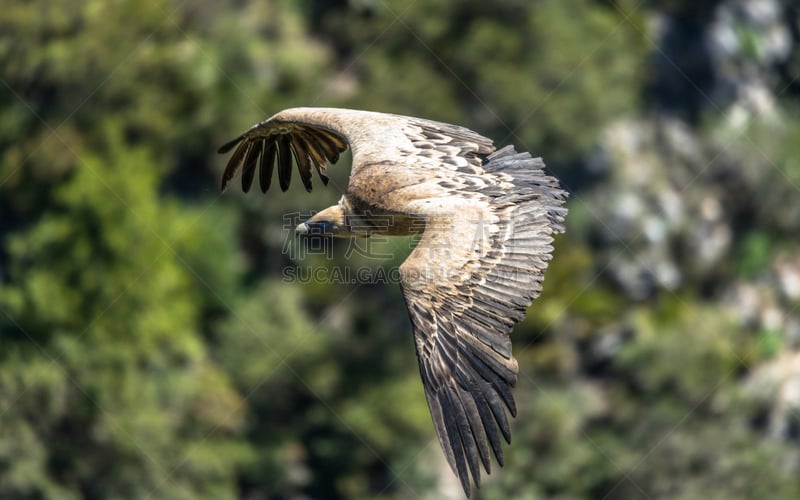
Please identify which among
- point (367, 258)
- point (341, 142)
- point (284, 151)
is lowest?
point (367, 258)

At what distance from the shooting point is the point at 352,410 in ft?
143

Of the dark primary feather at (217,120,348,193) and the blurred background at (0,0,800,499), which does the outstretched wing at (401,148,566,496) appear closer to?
the dark primary feather at (217,120,348,193)

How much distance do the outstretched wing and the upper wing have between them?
1108 millimetres

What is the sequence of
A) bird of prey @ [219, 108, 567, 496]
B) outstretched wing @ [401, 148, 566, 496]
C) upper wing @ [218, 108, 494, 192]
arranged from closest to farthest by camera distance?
outstretched wing @ [401, 148, 566, 496], bird of prey @ [219, 108, 567, 496], upper wing @ [218, 108, 494, 192]

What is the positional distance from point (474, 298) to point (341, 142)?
13.9 feet

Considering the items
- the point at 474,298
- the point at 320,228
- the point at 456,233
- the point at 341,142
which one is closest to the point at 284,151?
the point at 341,142

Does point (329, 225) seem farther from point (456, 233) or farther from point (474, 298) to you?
point (474, 298)

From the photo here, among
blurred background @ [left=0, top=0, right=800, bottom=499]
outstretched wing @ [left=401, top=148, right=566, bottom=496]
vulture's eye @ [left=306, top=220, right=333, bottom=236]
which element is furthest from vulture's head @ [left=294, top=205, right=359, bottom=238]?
blurred background @ [left=0, top=0, right=800, bottom=499]

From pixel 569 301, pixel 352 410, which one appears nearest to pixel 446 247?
pixel 352 410

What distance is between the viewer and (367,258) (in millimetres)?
43000

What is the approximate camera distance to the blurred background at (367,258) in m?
43.2

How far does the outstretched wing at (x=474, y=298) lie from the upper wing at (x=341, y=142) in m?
1.11

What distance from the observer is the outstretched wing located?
1213 cm

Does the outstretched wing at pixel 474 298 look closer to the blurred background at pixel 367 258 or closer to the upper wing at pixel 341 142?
the upper wing at pixel 341 142
